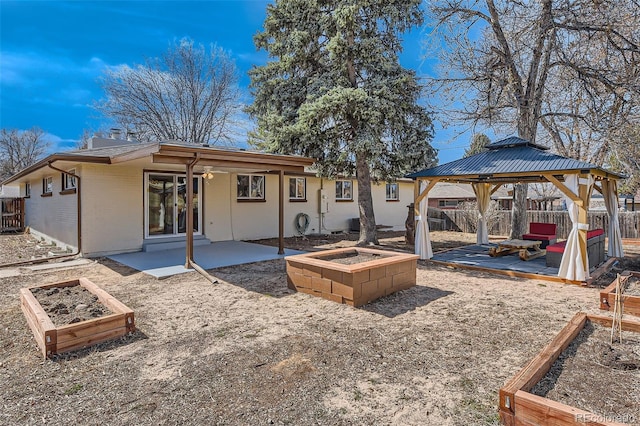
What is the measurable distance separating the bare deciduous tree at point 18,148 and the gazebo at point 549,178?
1454 inches

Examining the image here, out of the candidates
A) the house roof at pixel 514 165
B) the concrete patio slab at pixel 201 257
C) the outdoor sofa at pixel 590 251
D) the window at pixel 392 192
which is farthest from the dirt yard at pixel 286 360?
the window at pixel 392 192

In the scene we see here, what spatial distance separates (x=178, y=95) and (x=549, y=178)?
19310mm

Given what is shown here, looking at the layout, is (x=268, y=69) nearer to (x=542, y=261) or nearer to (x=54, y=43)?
(x=542, y=261)

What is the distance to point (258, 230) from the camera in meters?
12.4

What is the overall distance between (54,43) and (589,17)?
20.0 meters

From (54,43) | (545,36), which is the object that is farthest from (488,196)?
(54,43)

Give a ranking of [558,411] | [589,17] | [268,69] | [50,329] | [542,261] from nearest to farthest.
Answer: [558,411], [50,329], [542,261], [589,17], [268,69]

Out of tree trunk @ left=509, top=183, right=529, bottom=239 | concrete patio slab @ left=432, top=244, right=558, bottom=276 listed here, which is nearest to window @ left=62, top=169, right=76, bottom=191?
concrete patio slab @ left=432, top=244, right=558, bottom=276

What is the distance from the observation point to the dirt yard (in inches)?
100

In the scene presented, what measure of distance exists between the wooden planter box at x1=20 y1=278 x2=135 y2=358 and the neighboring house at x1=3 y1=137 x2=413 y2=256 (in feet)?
10.2

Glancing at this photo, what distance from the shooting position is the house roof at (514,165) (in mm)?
6891

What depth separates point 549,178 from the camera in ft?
23.5

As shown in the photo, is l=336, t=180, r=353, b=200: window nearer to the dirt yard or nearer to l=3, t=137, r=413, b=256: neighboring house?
l=3, t=137, r=413, b=256: neighboring house

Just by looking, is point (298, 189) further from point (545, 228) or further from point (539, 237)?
point (545, 228)
